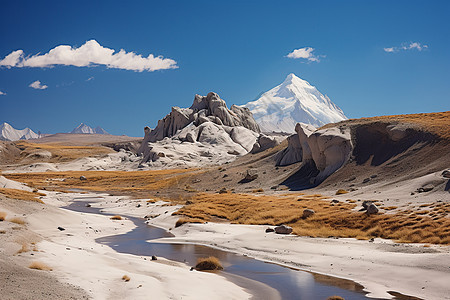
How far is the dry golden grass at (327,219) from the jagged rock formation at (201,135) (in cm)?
9014

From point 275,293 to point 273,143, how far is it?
96.7 meters

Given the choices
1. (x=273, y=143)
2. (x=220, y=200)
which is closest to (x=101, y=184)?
(x=273, y=143)

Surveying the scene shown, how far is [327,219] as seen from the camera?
115ft

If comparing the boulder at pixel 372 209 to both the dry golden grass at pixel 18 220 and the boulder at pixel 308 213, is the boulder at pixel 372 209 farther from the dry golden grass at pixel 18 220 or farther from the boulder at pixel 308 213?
the dry golden grass at pixel 18 220

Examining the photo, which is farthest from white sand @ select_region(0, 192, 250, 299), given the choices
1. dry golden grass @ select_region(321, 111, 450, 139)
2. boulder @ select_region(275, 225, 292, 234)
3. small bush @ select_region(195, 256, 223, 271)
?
dry golden grass @ select_region(321, 111, 450, 139)

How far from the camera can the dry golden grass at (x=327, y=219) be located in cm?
2662

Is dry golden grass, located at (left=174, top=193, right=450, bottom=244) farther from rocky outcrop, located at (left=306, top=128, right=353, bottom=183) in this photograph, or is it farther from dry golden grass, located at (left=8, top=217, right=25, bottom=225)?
rocky outcrop, located at (left=306, top=128, right=353, bottom=183)

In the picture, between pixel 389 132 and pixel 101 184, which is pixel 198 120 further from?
pixel 389 132

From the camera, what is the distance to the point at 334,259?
23891 mm

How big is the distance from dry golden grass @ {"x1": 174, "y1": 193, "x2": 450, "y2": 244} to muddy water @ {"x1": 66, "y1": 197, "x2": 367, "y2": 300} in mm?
8513

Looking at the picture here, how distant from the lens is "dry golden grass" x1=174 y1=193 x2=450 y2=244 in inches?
1048

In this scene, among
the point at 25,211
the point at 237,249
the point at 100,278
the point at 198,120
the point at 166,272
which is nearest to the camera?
the point at 100,278

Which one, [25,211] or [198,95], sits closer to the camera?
[25,211]

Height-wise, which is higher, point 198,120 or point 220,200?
point 198,120
